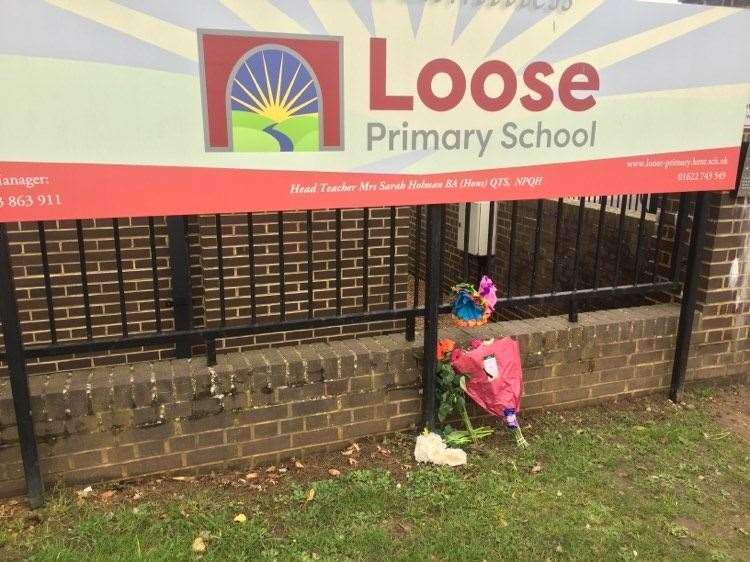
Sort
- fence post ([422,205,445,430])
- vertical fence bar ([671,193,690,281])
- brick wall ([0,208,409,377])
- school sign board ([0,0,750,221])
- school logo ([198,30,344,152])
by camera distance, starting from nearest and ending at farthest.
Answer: school sign board ([0,0,750,221]) → school logo ([198,30,344,152]) → fence post ([422,205,445,430]) → vertical fence bar ([671,193,690,281]) → brick wall ([0,208,409,377])

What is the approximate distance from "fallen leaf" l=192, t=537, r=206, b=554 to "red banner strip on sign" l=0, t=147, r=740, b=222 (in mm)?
1455

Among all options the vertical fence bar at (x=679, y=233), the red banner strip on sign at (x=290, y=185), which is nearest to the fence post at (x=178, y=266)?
the red banner strip on sign at (x=290, y=185)

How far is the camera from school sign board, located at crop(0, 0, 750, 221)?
97.0 inches

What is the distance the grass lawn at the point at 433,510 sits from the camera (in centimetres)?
276

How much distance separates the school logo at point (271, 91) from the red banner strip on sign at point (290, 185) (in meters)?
0.15

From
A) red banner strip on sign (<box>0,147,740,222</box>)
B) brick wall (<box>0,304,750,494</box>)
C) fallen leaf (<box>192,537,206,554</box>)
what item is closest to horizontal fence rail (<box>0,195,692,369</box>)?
red banner strip on sign (<box>0,147,740,222</box>)

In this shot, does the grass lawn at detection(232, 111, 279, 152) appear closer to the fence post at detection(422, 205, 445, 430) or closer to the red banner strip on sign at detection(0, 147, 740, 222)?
the red banner strip on sign at detection(0, 147, 740, 222)

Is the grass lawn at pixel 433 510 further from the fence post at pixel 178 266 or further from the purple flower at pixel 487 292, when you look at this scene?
the fence post at pixel 178 266

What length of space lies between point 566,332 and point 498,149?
1398 mm

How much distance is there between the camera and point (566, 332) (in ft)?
13.0

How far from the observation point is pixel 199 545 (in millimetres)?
2740

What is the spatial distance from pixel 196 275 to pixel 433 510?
9.94ft

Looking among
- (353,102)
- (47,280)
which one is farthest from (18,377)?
(353,102)

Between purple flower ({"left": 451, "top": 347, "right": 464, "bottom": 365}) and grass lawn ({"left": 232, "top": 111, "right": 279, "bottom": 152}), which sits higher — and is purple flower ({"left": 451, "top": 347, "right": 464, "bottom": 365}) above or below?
below
